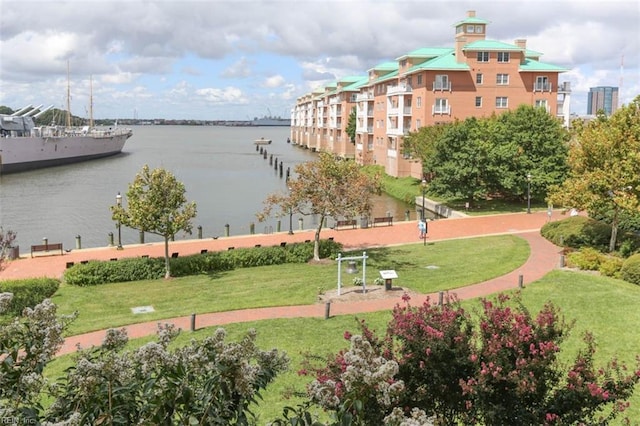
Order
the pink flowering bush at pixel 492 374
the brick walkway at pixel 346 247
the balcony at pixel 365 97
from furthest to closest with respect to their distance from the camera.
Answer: the balcony at pixel 365 97, the brick walkway at pixel 346 247, the pink flowering bush at pixel 492 374

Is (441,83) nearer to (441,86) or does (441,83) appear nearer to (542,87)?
(441,86)

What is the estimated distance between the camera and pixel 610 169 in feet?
89.9

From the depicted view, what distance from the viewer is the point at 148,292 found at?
Result: 24.3 m

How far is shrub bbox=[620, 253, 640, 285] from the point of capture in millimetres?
23175

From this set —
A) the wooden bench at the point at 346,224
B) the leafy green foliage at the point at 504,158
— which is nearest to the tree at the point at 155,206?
the wooden bench at the point at 346,224

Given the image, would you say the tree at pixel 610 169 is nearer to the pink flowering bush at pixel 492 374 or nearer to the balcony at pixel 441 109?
the pink flowering bush at pixel 492 374

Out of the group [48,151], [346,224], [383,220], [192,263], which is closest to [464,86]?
[383,220]

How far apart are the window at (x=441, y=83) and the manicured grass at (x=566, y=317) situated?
42.6 meters

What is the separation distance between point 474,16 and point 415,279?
4995cm

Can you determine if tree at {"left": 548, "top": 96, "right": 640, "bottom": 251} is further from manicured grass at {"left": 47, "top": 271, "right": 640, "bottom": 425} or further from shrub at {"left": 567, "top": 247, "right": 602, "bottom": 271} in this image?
manicured grass at {"left": 47, "top": 271, "right": 640, "bottom": 425}

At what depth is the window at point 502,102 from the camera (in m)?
64.4

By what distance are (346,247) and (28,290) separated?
1699 cm

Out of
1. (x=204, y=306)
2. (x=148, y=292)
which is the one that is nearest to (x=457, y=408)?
(x=204, y=306)

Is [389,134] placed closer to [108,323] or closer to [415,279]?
[415,279]
